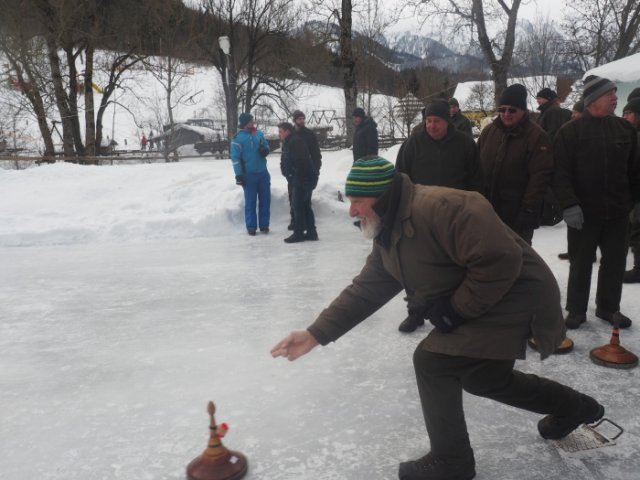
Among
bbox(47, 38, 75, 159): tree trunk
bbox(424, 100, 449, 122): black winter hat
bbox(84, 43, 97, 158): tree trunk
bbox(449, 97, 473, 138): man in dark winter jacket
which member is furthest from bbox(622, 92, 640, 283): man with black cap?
bbox(84, 43, 97, 158): tree trunk

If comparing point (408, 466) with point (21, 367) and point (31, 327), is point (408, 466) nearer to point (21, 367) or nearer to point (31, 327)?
point (21, 367)

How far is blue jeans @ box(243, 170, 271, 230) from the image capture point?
8.10 metres

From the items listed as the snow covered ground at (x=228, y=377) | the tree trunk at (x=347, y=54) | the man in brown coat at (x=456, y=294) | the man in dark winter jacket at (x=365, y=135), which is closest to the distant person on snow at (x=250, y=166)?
the snow covered ground at (x=228, y=377)

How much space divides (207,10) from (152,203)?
2195 cm

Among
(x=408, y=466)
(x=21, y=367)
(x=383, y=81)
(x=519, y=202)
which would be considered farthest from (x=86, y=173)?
(x=383, y=81)

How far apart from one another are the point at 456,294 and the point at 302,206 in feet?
18.8

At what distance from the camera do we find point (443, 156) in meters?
4.09

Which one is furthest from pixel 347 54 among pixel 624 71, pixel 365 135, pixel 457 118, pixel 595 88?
pixel 595 88

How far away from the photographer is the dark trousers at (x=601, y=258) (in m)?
3.79

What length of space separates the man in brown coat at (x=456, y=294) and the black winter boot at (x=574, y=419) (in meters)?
0.20

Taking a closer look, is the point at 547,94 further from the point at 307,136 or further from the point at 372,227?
the point at 372,227

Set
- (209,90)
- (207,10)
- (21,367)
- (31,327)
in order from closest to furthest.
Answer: (21,367) → (31,327) → (207,10) → (209,90)

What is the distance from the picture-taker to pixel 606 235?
3.80 meters

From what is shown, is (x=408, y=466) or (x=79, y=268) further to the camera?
(x=79, y=268)
